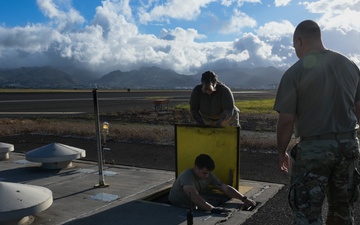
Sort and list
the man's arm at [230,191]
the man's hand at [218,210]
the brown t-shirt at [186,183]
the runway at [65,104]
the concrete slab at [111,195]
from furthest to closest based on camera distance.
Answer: the runway at [65,104]
the man's arm at [230,191]
the brown t-shirt at [186,183]
the man's hand at [218,210]
the concrete slab at [111,195]

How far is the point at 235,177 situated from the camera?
218 inches

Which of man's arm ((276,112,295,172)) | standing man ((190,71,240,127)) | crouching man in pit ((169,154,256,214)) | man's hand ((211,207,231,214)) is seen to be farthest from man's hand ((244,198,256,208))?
man's arm ((276,112,295,172))

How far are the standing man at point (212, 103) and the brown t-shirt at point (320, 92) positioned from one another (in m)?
2.55

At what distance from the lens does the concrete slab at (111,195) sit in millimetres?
4605

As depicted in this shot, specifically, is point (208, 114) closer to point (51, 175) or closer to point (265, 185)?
point (265, 185)

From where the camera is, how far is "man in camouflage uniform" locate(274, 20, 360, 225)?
2.82 metres

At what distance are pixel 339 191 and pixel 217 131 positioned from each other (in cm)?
270

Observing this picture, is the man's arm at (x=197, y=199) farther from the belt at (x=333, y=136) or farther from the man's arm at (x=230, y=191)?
the belt at (x=333, y=136)

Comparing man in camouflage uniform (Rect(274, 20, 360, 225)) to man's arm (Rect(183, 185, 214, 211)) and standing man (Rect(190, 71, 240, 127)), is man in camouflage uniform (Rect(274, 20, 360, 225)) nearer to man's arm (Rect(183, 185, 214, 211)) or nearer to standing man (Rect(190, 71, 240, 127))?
man's arm (Rect(183, 185, 214, 211))

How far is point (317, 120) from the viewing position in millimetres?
2852

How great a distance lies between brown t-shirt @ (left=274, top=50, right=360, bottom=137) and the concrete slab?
6.84 ft

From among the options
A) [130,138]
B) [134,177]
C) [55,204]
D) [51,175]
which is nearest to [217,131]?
[134,177]

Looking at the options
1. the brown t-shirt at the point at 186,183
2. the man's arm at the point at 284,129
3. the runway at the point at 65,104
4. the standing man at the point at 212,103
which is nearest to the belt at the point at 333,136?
the man's arm at the point at 284,129

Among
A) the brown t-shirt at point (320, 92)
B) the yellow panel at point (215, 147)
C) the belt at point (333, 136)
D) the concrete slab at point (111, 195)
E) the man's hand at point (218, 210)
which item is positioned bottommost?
the concrete slab at point (111, 195)
